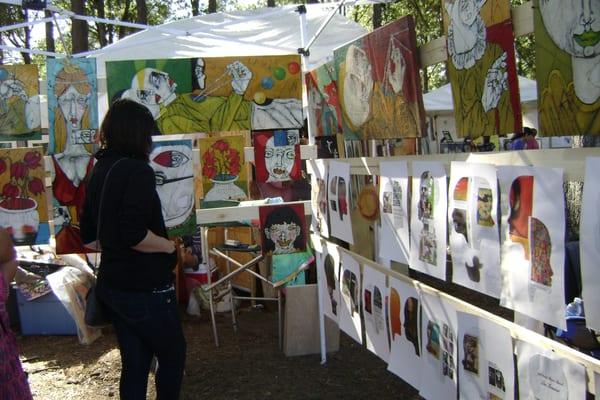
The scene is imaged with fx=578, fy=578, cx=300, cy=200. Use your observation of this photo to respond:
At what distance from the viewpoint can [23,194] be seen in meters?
3.59

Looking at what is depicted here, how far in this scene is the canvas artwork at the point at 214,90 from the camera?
351cm

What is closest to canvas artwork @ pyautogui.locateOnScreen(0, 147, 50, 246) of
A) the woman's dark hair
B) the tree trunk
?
the woman's dark hair

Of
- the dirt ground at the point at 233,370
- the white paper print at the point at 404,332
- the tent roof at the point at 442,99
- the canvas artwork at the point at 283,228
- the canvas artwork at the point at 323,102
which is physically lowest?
the dirt ground at the point at 233,370

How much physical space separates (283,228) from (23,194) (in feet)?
5.35

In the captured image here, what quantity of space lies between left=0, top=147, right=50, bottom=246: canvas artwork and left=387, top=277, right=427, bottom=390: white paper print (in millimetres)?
2337

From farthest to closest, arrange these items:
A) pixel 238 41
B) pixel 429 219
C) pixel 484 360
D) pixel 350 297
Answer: pixel 238 41
pixel 350 297
pixel 429 219
pixel 484 360

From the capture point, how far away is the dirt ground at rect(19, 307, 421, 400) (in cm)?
336

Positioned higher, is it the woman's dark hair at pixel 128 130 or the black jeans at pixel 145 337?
the woman's dark hair at pixel 128 130

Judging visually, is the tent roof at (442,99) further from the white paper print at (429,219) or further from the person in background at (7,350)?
the person in background at (7,350)

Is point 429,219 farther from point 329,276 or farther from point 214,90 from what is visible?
point 214,90

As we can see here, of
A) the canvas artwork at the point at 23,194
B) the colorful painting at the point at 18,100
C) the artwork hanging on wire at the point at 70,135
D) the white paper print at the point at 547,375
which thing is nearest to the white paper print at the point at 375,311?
the white paper print at the point at 547,375

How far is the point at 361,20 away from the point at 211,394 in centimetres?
1893

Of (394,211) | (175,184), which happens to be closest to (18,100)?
(175,184)

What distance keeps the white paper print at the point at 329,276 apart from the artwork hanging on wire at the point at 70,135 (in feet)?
4.73
